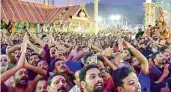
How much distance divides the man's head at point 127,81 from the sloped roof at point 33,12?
65.1 ft

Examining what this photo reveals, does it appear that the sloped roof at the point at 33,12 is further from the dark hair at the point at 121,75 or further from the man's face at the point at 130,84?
the man's face at the point at 130,84

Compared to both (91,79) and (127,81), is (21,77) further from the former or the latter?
(127,81)

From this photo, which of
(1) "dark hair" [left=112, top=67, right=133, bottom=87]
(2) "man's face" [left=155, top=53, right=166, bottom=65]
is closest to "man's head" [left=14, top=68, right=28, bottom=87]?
(1) "dark hair" [left=112, top=67, right=133, bottom=87]

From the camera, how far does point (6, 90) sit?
3.52 meters

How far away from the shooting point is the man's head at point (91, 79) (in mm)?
3158

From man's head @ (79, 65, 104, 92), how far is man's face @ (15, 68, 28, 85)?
2.15 ft

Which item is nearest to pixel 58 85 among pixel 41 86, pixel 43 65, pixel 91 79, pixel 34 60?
pixel 41 86

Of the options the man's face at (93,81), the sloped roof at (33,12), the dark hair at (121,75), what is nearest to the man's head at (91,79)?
the man's face at (93,81)

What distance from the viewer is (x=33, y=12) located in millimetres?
26109

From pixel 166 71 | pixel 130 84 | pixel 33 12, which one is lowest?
pixel 166 71

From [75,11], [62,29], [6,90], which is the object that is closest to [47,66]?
[6,90]

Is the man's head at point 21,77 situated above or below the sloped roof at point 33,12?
below

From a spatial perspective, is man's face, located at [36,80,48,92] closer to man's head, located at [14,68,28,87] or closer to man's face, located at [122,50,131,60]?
man's head, located at [14,68,28,87]

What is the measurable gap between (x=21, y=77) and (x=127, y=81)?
1.08 m
